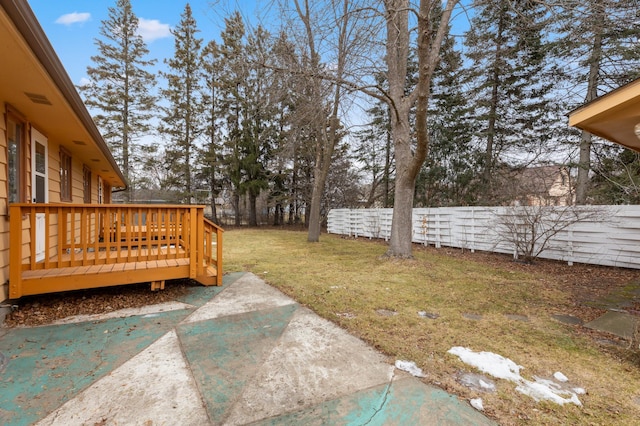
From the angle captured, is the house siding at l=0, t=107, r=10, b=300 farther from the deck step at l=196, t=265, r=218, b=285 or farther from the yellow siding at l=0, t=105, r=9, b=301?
the deck step at l=196, t=265, r=218, b=285

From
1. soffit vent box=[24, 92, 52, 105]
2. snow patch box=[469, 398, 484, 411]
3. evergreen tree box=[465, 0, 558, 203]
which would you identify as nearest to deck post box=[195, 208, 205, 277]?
soffit vent box=[24, 92, 52, 105]

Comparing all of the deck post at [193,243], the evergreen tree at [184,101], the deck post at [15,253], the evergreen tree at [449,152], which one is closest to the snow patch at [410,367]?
the deck post at [193,243]

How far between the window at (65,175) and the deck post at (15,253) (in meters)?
2.84

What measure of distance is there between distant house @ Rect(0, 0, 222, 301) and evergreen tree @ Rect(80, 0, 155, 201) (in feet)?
45.0

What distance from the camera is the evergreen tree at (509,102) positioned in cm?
1086

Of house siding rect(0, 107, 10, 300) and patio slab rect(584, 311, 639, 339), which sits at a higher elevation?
house siding rect(0, 107, 10, 300)

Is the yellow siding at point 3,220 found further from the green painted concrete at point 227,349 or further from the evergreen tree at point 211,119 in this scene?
the evergreen tree at point 211,119

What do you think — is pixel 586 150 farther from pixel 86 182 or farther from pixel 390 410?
pixel 86 182

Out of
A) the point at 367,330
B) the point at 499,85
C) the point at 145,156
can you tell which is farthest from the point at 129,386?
the point at 145,156

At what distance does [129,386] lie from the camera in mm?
1998

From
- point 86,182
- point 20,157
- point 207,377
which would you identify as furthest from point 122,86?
point 207,377

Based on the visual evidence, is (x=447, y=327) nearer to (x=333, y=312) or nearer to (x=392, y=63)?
(x=333, y=312)

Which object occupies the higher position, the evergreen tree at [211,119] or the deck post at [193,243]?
the evergreen tree at [211,119]

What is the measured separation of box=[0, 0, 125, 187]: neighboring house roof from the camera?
187cm
